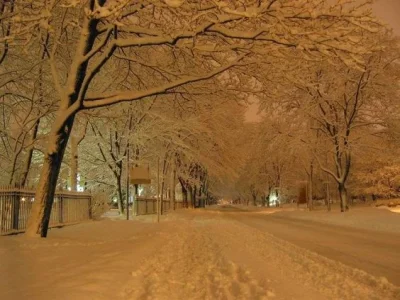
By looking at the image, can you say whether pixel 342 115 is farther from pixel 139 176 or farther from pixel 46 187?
pixel 46 187

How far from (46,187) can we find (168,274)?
208 inches

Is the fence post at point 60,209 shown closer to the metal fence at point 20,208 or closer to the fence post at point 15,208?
the metal fence at point 20,208

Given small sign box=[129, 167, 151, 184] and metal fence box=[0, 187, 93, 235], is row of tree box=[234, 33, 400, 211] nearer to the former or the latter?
small sign box=[129, 167, 151, 184]

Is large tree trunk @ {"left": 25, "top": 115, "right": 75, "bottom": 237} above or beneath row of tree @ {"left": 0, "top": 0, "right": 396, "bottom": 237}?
beneath

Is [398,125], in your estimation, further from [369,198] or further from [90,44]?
[369,198]

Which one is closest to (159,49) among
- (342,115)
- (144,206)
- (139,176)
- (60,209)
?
(60,209)

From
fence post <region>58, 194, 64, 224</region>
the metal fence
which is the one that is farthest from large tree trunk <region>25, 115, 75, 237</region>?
fence post <region>58, 194, 64, 224</region>

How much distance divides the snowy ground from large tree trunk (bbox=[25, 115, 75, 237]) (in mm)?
662

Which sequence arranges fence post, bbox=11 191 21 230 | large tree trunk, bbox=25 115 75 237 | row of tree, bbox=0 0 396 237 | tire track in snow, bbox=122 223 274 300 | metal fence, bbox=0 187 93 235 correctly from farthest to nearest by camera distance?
fence post, bbox=11 191 21 230 → metal fence, bbox=0 187 93 235 → large tree trunk, bbox=25 115 75 237 → row of tree, bbox=0 0 396 237 → tire track in snow, bbox=122 223 274 300

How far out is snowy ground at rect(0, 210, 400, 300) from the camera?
593cm

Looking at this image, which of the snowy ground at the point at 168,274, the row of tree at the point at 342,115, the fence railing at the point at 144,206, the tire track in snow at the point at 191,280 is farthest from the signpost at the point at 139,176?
the tire track in snow at the point at 191,280

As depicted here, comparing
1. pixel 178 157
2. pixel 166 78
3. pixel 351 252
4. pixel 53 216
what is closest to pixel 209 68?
pixel 166 78

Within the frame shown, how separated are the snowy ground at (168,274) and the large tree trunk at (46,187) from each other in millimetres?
662

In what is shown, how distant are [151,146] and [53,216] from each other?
1508cm
